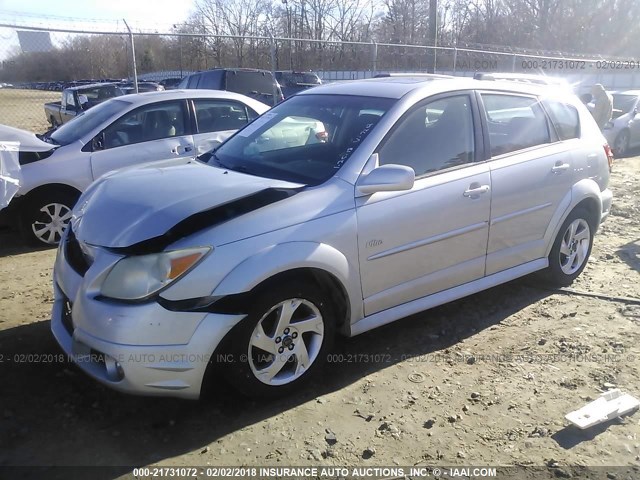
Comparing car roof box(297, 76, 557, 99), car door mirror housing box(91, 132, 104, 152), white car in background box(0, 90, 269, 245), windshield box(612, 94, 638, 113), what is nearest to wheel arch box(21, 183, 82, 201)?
white car in background box(0, 90, 269, 245)

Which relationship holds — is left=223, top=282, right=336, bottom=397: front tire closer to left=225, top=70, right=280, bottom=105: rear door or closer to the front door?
the front door

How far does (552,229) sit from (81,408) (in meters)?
3.75

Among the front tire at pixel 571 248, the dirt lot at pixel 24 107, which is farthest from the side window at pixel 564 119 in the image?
the dirt lot at pixel 24 107

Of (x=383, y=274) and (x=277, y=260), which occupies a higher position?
(x=277, y=260)

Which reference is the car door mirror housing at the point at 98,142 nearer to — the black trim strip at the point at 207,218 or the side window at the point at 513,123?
the black trim strip at the point at 207,218

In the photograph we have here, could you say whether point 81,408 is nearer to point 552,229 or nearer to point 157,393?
point 157,393

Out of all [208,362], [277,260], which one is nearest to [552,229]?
[277,260]

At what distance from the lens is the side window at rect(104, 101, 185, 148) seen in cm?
641

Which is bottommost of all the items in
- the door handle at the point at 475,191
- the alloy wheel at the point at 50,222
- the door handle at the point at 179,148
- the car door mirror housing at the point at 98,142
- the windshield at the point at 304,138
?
the alloy wheel at the point at 50,222

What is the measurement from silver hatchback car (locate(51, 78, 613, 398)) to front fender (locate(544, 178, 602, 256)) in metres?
0.01

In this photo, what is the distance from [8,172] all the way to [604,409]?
5.04 metres

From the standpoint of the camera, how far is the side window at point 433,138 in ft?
12.2

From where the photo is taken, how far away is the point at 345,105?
3992 millimetres

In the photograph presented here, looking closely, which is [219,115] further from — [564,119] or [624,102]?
[624,102]
